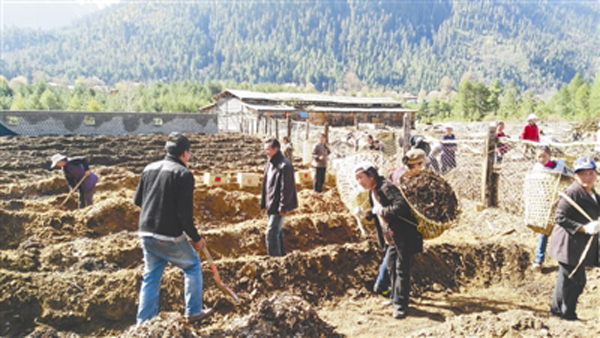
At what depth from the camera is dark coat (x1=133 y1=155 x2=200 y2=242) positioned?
3744 millimetres

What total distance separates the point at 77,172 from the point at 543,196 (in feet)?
22.5

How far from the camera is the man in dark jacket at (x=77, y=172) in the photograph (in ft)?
23.1

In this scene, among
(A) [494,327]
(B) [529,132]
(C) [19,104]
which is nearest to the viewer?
(A) [494,327]

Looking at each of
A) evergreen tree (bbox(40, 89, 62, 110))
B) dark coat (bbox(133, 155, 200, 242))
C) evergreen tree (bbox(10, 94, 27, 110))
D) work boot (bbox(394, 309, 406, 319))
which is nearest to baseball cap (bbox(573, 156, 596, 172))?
work boot (bbox(394, 309, 406, 319))

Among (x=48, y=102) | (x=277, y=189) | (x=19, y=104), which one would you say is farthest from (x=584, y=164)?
(x=48, y=102)

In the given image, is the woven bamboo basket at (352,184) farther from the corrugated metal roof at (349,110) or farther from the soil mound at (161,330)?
the corrugated metal roof at (349,110)

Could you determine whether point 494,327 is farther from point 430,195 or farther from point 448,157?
point 448,157

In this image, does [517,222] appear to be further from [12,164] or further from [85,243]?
[12,164]

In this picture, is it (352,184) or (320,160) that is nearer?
(352,184)

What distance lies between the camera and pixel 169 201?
3.78 meters

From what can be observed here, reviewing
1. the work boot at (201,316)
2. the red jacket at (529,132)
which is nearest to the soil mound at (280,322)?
the work boot at (201,316)

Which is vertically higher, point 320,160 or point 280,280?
point 320,160

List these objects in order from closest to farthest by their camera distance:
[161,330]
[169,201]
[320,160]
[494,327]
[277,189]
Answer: [161,330] < [494,327] < [169,201] < [277,189] < [320,160]

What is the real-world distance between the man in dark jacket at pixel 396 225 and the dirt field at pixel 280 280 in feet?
1.30
